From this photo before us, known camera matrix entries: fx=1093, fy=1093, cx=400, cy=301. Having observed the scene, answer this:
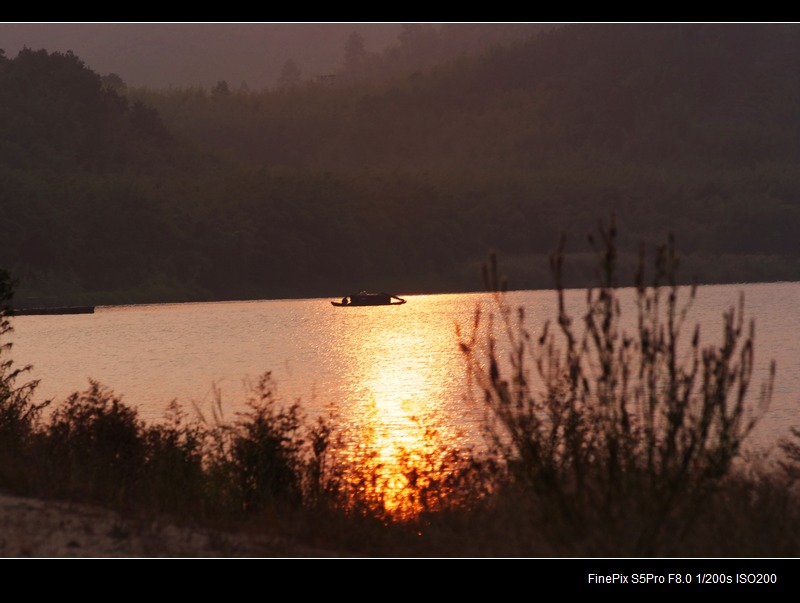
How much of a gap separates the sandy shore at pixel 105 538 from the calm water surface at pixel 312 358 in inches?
121

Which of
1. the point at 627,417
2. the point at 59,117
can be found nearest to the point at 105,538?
the point at 627,417

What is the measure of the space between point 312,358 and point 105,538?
179 ft

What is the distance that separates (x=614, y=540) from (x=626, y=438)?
93cm

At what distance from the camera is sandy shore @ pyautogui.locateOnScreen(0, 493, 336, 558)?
11328mm

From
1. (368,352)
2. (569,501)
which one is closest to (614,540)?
(569,501)

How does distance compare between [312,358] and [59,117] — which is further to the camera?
[59,117]

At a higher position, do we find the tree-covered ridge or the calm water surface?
the tree-covered ridge

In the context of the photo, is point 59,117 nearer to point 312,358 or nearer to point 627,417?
point 312,358

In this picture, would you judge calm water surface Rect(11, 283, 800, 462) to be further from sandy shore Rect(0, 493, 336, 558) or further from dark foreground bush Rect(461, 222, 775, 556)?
sandy shore Rect(0, 493, 336, 558)

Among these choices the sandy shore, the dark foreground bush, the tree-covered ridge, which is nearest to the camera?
the dark foreground bush

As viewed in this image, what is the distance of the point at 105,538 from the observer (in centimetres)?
1195

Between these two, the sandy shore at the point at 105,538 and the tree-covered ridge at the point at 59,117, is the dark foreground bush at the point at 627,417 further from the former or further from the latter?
the tree-covered ridge at the point at 59,117

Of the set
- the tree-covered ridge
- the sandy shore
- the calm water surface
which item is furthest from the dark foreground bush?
the tree-covered ridge

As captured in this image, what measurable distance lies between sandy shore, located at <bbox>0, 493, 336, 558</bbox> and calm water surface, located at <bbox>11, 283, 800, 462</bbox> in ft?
10.1
